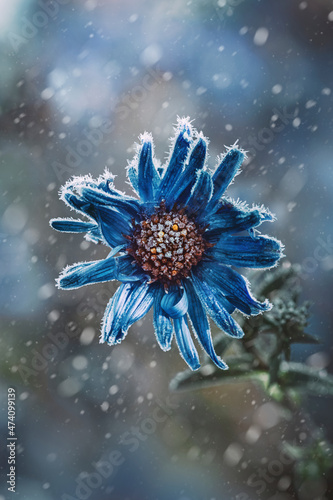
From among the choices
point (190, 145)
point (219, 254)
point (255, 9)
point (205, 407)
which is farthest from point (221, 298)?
point (255, 9)

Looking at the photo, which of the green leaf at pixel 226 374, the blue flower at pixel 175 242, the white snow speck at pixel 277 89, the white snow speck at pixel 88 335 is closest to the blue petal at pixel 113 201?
the blue flower at pixel 175 242

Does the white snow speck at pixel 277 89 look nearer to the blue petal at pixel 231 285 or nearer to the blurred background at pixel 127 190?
the blurred background at pixel 127 190

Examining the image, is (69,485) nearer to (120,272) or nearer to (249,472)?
(249,472)

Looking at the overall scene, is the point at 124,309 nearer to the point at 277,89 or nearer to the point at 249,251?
the point at 249,251

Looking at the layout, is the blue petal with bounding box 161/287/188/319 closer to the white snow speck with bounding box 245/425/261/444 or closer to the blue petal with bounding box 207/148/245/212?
the blue petal with bounding box 207/148/245/212

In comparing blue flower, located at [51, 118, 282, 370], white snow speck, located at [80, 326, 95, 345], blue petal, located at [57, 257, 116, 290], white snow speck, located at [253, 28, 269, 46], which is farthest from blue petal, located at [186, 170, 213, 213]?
white snow speck, located at [253, 28, 269, 46]

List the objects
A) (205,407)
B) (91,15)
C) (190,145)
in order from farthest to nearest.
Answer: (91,15) → (205,407) → (190,145)
